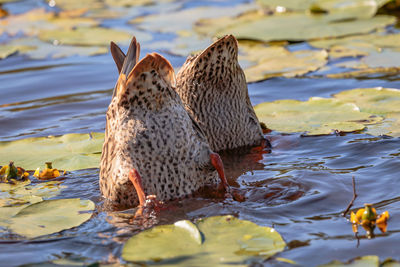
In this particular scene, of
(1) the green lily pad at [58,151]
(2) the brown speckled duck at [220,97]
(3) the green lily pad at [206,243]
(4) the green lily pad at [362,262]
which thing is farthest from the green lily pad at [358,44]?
(4) the green lily pad at [362,262]

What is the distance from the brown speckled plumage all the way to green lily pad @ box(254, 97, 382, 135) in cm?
156

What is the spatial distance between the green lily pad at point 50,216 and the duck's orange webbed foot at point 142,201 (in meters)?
0.33

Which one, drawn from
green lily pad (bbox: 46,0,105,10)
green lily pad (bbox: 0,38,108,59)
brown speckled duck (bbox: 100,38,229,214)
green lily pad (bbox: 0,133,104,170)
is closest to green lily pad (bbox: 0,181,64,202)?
green lily pad (bbox: 0,133,104,170)

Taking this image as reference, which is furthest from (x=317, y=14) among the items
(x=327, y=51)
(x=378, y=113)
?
(x=378, y=113)

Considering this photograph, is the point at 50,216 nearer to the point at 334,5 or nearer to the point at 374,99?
the point at 374,99

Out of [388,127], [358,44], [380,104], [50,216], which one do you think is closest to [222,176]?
[50,216]

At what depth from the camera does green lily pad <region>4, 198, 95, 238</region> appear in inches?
160

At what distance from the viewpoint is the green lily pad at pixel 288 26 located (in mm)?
8828

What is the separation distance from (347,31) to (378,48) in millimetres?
848

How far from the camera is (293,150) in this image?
5.68 metres

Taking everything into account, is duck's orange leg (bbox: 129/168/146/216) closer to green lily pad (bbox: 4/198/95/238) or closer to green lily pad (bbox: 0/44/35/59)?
green lily pad (bbox: 4/198/95/238)

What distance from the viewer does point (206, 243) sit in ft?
11.8

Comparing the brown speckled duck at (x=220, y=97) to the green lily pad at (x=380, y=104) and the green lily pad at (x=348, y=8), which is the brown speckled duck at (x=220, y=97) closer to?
the green lily pad at (x=380, y=104)

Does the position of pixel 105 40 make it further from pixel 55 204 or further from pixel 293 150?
pixel 55 204
